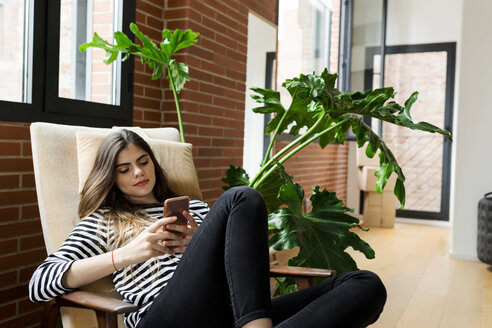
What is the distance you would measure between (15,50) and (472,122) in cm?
339

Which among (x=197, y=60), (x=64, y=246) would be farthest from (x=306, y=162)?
(x=64, y=246)

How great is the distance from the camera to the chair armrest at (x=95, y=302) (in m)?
1.14

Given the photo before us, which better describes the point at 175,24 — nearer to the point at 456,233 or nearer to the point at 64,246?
the point at 64,246

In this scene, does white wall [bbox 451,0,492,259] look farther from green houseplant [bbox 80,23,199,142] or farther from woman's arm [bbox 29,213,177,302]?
woman's arm [bbox 29,213,177,302]

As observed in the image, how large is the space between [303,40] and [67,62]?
3060 mm

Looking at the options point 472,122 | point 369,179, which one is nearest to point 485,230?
point 472,122

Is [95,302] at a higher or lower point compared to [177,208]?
lower

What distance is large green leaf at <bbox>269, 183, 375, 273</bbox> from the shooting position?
73.0 inches

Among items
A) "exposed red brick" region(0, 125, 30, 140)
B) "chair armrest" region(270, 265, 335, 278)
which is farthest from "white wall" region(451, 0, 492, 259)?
"exposed red brick" region(0, 125, 30, 140)

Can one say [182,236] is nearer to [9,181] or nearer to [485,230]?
[9,181]

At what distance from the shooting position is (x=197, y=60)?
2840mm

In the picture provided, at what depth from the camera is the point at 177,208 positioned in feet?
4.58

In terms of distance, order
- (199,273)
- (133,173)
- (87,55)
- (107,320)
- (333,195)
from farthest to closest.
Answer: (87,55) → (333,195) → (133,173) → (199,273) → (107,320)

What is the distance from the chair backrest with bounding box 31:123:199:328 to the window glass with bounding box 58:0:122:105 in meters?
0.72
